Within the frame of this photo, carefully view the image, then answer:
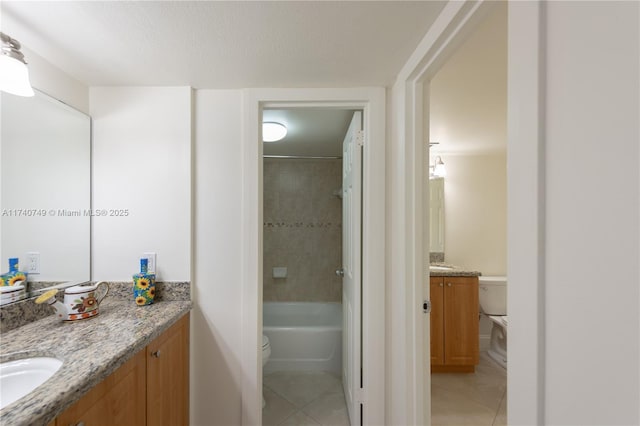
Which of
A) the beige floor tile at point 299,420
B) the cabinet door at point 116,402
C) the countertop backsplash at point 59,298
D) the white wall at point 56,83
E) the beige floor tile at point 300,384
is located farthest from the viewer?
the beige floor tile at point 300,384

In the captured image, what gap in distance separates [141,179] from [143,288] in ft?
2.01

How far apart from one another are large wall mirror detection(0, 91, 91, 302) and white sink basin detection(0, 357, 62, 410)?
19.2 inches

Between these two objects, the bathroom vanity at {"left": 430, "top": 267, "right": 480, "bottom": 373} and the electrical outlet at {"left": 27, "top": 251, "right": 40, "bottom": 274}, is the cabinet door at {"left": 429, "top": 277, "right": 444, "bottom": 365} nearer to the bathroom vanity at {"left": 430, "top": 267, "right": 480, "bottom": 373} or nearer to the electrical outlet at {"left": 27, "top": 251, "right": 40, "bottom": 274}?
the bathroom vanity at {"left": 430, "top": 267, "right": 480, "bottom": 373}

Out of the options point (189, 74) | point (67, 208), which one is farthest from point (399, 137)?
point (67, 208)

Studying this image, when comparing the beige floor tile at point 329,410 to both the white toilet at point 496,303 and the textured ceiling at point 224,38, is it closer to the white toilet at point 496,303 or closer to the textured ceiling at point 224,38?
the white toilet at point 496,303

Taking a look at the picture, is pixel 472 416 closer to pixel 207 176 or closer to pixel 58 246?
pixel 207 176

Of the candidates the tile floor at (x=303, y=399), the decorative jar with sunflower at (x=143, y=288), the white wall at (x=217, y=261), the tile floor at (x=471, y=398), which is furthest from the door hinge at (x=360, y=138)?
the tile floor at (x=471, y=398)

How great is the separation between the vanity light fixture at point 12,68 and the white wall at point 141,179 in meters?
0.55

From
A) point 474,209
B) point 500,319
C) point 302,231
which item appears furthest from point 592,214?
point 302,231

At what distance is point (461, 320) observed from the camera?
7.72ft

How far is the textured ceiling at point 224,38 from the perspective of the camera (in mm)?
937

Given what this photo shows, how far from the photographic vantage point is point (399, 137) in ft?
4.46

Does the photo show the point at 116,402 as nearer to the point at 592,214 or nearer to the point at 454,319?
the point at 592,214

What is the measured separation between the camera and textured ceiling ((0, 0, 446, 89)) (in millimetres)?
937
